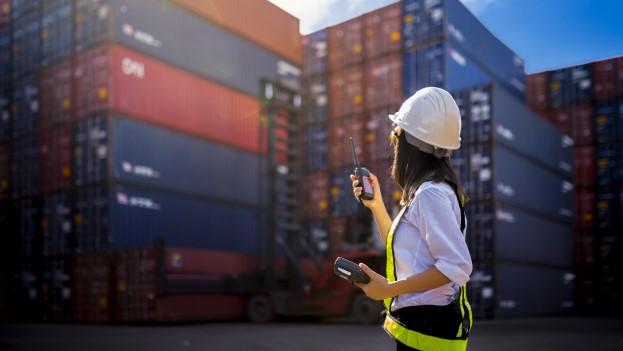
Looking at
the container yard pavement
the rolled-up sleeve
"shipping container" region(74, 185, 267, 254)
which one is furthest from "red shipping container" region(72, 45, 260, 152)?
the rolled-up sleeve

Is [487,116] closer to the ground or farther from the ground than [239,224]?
farther from the ground

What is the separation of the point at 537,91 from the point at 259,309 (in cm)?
1476

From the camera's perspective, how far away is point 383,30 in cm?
2078

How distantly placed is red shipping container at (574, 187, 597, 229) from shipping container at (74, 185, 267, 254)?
40.9 feet

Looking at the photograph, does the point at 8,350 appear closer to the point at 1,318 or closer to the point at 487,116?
the point at 1,318

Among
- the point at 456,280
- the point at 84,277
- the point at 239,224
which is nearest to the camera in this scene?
the point at 456,280

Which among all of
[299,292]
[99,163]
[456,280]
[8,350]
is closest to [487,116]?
[299,292]

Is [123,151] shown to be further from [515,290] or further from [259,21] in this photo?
[515,290]

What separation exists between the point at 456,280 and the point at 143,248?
1429 centimetres

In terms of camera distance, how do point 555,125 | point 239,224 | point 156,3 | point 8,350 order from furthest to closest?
point 555,125
point 239,224
point 156,3
point 8,350

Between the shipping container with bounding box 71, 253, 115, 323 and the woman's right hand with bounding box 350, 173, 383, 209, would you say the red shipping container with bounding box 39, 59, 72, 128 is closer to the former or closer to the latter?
the shipping container with bounding box 71, 253, 115, 323

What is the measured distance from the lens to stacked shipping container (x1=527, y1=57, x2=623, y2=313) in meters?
23.0

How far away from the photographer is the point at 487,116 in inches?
723

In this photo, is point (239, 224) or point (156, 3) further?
point (239, 224)
